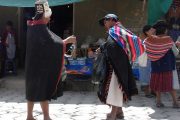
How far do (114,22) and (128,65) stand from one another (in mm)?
727

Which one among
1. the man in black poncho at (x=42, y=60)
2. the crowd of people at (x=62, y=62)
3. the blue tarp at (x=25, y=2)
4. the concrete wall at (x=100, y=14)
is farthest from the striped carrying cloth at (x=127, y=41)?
the concrete wall at (x=100, y=14)

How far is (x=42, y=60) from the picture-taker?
6199mm

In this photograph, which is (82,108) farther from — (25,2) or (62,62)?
(25,2)

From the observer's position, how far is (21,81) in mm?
10477

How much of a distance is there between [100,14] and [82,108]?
403cm

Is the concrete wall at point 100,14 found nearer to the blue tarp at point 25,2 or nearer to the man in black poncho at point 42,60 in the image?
the blue tarp at point 25,2

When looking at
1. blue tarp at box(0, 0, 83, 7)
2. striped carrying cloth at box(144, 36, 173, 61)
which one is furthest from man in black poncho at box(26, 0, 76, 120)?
blue tarp at box(0, 0, 83, 7)

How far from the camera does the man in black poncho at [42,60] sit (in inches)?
243

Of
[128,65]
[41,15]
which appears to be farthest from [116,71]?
[41,15]

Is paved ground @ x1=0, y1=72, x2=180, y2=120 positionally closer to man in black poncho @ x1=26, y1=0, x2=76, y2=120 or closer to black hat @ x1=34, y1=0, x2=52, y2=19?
man in black poncho @ x1=26, y1=0, x2=76, y2=120

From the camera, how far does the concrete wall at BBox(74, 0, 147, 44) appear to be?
36.1ft

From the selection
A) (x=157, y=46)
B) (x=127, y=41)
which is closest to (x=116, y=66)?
(x=127, y=41)

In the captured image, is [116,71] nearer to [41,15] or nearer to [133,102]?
[41,15]

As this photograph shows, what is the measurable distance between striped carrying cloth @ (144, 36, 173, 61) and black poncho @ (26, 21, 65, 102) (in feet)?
7.68
